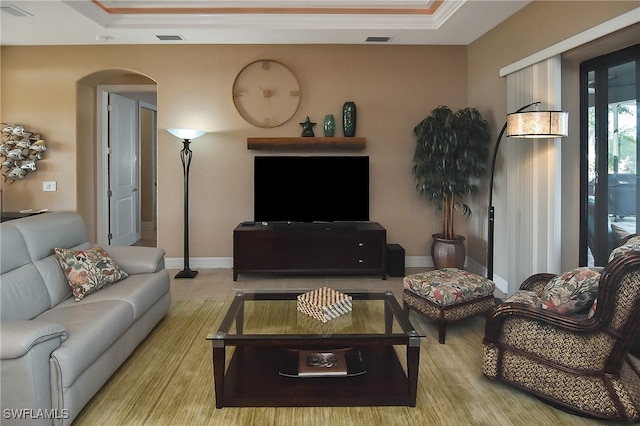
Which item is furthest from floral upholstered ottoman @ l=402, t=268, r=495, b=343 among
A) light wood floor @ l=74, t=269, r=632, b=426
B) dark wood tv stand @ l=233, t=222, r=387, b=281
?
dark wood tv stand @ l=233, t=222, r=387, b=281

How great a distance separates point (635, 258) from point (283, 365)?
1.94 metres

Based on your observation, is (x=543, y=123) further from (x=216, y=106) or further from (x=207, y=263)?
(x=207, y=263)

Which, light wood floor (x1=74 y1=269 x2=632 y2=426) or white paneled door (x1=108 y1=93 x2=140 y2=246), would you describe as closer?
light wood floor (x1=74 y1=269 x2=632 y2=426)

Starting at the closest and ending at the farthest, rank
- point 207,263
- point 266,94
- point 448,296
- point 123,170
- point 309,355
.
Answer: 1. point 309,355
2. point 448,296
3. point 266,94
4. point 207,263
5. point 123,170

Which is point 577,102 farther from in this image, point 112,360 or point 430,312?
point 112,360

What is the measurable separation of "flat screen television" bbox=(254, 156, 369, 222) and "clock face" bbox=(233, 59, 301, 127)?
587mm

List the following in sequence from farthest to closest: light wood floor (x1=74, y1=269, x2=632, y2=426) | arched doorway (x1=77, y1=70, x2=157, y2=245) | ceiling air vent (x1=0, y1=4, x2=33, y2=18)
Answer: arched doorway (x1=77, y1=70, x2=157, y2=245) → ceiling air vent (x1=0, y1=4, x2=33, y2=18) → light wood floor (x1=74, y1=269, x2=632, y2=426)

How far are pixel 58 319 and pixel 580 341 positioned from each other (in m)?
2.83

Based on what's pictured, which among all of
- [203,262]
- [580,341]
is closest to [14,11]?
[203,262]

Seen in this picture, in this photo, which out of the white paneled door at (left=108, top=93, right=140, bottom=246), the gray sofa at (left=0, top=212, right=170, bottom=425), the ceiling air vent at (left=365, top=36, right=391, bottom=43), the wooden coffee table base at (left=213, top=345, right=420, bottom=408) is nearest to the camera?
the gray sofa at (left=0, top=212, right=170, bottom=425)

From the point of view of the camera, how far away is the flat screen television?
5.34m

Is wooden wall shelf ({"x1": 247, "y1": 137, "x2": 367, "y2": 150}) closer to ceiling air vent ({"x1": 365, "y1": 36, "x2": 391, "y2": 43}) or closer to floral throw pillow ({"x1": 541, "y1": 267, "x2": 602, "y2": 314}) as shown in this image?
ceiling air vent ({"x1": 365, "y1": 36, "x2": 391, "y2": 43})

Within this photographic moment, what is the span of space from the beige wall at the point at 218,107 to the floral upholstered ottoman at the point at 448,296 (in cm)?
212

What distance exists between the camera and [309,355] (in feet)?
9.11
